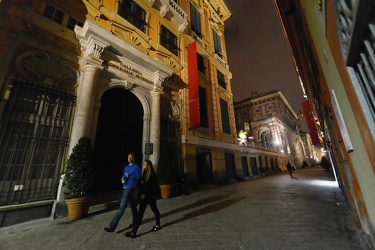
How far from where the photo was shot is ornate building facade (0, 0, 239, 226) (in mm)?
4884

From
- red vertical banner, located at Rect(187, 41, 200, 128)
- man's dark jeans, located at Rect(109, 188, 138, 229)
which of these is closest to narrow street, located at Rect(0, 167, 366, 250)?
man's dark jeans, located at Rect(109, 188, 138, 229)

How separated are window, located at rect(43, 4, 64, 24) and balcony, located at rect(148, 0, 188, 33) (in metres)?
5.89

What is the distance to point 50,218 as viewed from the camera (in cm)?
470

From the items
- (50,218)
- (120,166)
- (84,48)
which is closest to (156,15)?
(84,48)

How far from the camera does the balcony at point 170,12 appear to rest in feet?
35.7

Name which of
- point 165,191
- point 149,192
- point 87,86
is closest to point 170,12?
point 87,86

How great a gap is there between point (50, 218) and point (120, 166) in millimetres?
2946

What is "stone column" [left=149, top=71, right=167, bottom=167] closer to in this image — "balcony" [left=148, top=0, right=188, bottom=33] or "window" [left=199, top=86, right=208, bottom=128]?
"window" [left=199, top=86, right=208, bottom=128]

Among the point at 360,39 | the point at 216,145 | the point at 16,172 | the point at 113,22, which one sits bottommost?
the point at 16,172

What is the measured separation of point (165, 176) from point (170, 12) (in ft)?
36.8

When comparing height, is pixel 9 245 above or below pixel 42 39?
below

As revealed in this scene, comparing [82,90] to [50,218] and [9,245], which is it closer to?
[50,218]

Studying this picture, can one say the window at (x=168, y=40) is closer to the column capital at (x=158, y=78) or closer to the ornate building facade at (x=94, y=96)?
the ornate building facade at (x=94, y=96)

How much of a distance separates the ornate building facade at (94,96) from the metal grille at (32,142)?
23 mm
